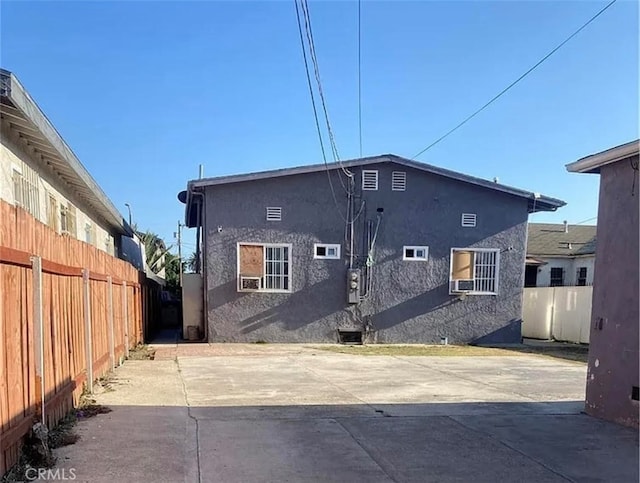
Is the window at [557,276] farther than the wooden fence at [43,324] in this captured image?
Yes

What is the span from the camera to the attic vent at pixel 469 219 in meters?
16.1

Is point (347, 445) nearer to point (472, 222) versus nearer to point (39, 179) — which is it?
point (39, 179)

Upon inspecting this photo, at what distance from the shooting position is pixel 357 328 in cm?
1560

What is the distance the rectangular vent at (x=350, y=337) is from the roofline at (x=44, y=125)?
7753 mm

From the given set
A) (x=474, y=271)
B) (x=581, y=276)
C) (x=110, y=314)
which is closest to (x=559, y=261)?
(x=581, y=276)

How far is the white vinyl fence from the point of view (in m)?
16.0

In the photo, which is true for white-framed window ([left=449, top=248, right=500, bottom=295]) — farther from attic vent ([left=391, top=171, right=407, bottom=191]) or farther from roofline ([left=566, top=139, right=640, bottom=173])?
roofline ([left=566, top=139, right=640, bottom=173])

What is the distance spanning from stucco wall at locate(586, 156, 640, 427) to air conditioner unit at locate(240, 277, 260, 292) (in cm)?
1017

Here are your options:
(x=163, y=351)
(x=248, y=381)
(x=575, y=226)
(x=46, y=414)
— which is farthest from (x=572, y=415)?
(x=575, y=226)

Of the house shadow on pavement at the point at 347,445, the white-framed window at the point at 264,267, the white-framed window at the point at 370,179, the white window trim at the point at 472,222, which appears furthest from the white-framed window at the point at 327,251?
the house shadow on pavement at the point at 347,445

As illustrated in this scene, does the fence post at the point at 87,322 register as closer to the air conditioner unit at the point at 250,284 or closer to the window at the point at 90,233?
the window at the point at 90,233

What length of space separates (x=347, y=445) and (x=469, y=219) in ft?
41.1

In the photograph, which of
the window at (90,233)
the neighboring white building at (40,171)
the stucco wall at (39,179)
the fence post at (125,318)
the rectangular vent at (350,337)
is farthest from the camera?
the rectangular vent at (350,337)

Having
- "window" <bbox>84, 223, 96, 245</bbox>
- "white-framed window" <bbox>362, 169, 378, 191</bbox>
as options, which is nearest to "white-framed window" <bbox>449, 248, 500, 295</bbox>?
"white-framed window" <bbox>362, 169, 378, 191</bbox>
